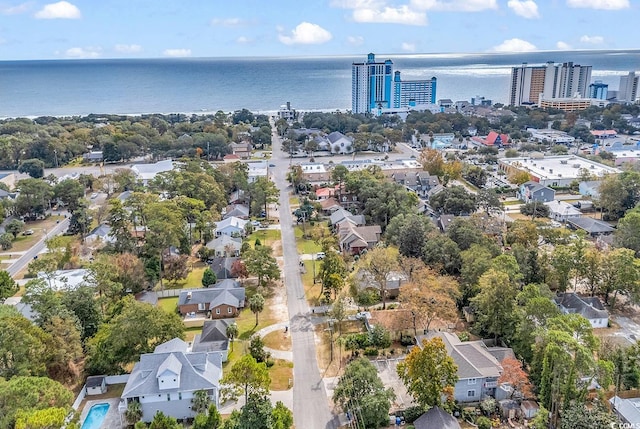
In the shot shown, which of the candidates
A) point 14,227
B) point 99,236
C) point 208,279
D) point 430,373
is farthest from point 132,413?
point 14,227

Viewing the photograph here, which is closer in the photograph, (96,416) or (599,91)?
(96,416)

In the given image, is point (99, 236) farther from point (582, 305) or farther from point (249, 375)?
point (582, 305)

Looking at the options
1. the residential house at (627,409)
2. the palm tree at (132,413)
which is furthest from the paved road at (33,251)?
the residential house at (627,409)

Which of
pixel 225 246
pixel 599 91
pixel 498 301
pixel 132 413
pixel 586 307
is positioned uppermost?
pixel 599 91

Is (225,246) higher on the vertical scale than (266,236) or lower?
higher

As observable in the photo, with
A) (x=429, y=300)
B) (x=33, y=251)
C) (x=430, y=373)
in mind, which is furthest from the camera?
(x=33, y=251)

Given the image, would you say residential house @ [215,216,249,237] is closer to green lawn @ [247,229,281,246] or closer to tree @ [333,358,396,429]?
green lawn @ [247,229,281,246]
